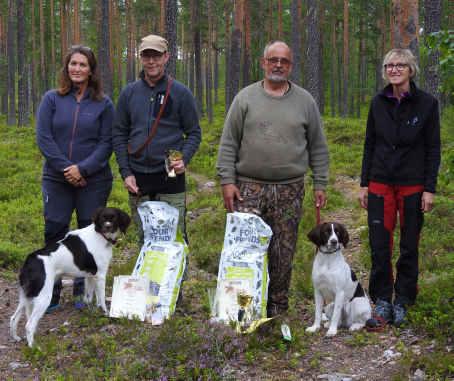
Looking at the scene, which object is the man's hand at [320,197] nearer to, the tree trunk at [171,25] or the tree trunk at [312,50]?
the tree trunk at [171,25]

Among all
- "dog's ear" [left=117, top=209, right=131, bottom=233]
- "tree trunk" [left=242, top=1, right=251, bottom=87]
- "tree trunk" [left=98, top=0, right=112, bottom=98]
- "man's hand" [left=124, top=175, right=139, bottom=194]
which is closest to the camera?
"man's hand" [left=124, top=175, right=139, bottom=194]

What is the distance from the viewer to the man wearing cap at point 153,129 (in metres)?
4.89

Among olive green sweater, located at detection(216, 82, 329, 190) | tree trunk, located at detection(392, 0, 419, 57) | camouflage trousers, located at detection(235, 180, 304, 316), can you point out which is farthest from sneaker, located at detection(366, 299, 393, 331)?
tree trunk, located at detection(392, 0, 419, 57)

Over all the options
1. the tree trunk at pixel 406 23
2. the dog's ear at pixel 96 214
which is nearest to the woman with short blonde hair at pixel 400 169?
the dog's ear at pixel 96 214

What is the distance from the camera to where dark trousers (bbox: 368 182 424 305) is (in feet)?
15.6

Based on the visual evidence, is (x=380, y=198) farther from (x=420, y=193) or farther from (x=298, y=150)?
(x=298, y=150)

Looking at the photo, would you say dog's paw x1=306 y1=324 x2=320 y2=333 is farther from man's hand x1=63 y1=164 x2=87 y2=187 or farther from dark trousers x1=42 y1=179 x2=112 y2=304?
man's hand x1=63 y1=164 x2=87 y2=187

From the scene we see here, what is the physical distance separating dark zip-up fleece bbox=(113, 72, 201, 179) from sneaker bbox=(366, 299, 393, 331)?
87.5 inches

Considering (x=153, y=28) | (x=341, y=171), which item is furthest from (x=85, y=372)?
(x=153, y=28)

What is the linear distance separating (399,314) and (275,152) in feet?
6.19

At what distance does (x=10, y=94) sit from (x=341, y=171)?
20721 mm

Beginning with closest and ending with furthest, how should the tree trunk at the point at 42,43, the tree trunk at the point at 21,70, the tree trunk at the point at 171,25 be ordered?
the tree trunk at the point at 171,25
the tree trunk at the point at 21,70
the tree trunk at the point at 42,43

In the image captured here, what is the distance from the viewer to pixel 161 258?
500 centimetres

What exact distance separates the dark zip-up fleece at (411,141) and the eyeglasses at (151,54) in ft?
6.72
